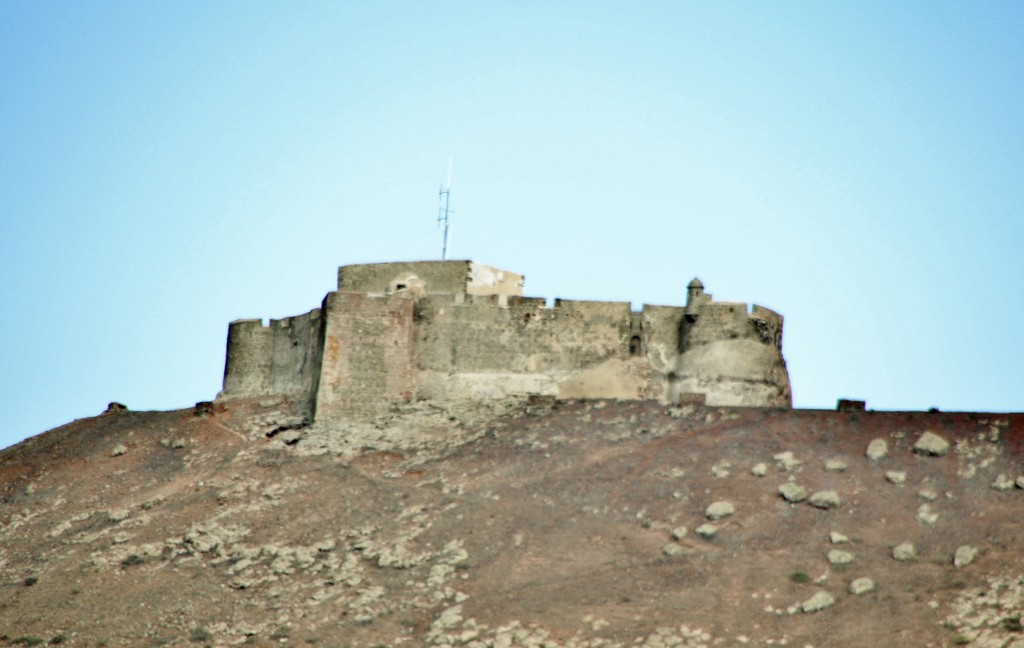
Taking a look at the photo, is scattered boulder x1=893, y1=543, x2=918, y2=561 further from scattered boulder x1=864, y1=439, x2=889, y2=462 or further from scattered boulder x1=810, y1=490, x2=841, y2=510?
scattered boulder x1=864, y1=439, x2=889, y2=462

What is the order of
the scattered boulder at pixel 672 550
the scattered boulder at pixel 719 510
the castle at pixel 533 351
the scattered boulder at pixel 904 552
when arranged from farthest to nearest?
the castle at pixel 533 351 → the scattered boulder at pixel 719 510 → the scattered boulder at pixel 672 550 → the scattered boulder at pixel 904 552

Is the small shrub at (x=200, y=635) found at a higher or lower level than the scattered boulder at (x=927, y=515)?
lower

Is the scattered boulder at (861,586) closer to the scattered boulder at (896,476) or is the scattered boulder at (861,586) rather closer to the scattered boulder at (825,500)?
the scattered boulder at (825,500)

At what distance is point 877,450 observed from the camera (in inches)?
1721

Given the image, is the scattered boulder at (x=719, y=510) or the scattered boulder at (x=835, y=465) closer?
the scattered boulder at (x=719, y=510)

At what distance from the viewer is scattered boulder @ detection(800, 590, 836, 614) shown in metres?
39.1

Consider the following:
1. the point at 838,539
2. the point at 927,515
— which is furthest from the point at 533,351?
the point at 927,515

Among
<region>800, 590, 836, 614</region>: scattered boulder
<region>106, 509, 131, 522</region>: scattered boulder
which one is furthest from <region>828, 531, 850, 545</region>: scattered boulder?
<region>106, 509, 131, 522</region>: scattered boulder

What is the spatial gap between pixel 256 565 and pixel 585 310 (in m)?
10.3

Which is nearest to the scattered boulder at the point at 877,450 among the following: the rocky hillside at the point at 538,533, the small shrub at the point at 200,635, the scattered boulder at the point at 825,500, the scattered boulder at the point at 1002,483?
the rocky hillside at the point at 538,533

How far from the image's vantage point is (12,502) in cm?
4934

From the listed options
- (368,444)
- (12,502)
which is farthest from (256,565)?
(12,502)

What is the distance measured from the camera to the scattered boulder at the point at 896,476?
4269 centimetres

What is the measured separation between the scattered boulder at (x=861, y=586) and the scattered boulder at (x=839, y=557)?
0.75 meters
